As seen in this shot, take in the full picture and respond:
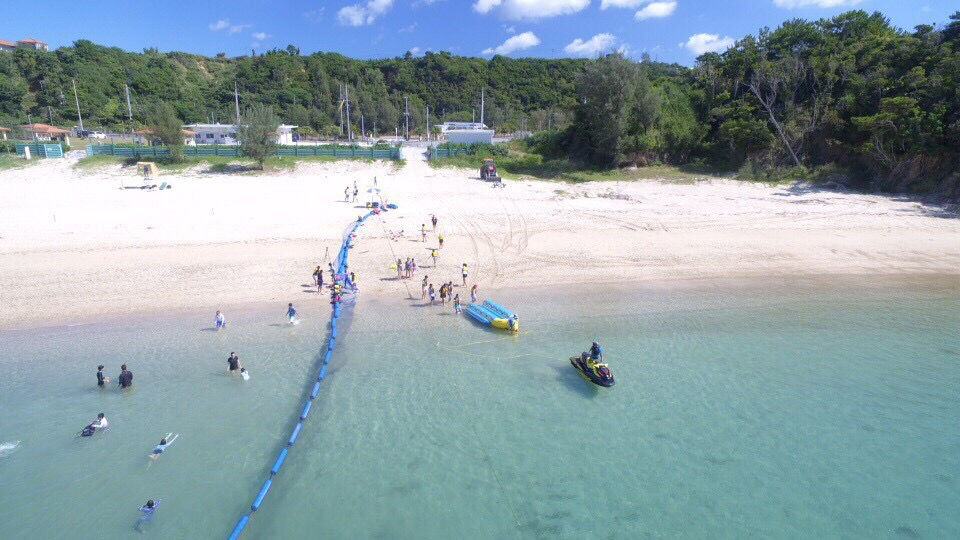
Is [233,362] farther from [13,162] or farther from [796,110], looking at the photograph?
[796,110]

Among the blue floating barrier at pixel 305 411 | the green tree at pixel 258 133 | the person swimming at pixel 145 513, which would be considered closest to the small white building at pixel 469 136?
the green tree at pixel 258 133

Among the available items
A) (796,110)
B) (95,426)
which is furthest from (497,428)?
(796,110)

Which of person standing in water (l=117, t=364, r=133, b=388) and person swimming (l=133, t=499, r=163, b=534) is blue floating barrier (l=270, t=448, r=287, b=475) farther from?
person standing in water (l=117, t=364, r=133, b=388)

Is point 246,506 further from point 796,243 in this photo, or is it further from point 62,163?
point 62,163

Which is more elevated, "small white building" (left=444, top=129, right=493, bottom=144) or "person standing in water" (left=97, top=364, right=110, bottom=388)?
"small white building" (left=444, top=129, right=493, bottom=144)

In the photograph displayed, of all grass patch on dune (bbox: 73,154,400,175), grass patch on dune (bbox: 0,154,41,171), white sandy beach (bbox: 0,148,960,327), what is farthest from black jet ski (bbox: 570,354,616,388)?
grass patch on dune (bbox: 0,154,41,171)

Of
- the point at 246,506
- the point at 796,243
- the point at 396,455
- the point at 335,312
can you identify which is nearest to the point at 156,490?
the point at 246,506
